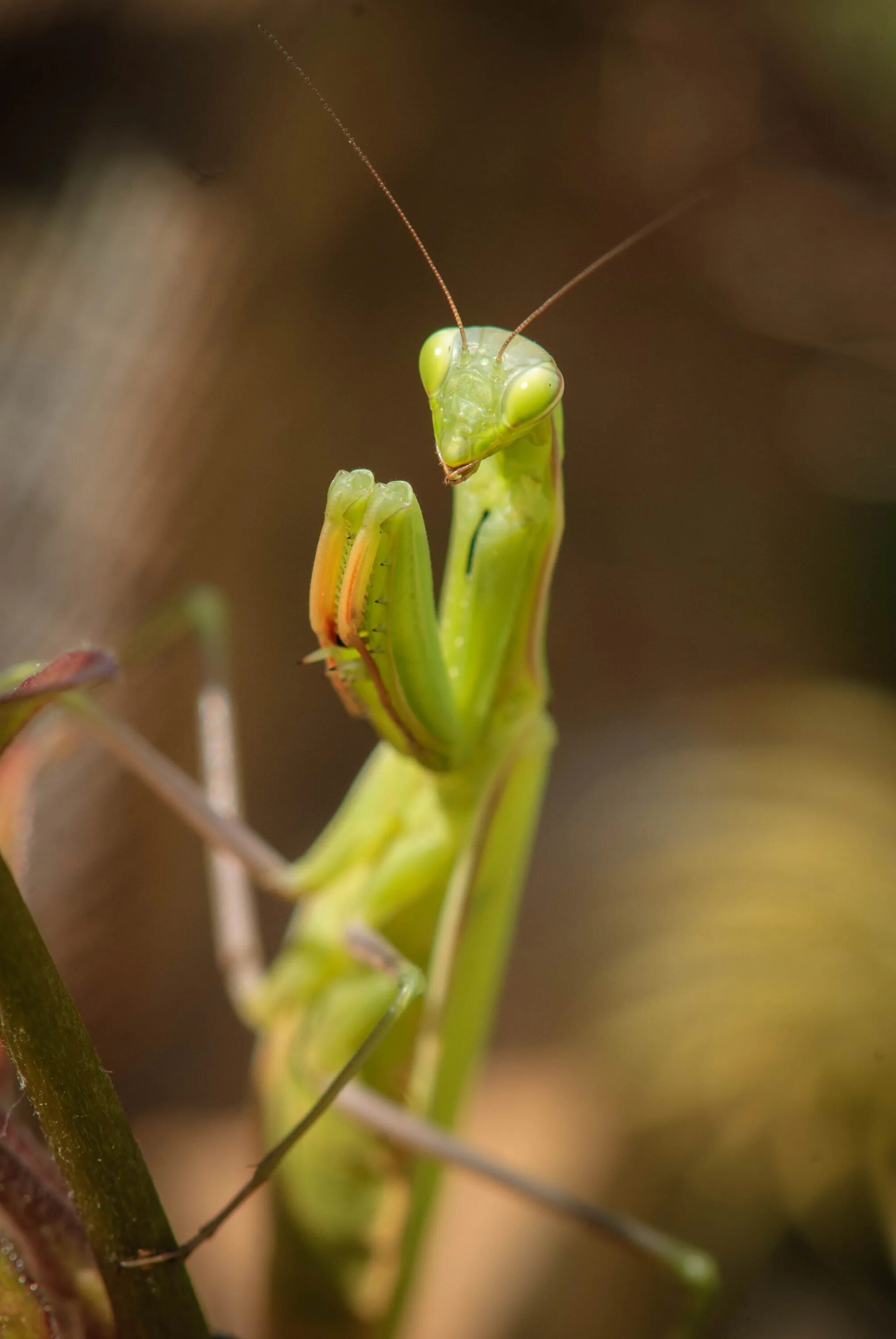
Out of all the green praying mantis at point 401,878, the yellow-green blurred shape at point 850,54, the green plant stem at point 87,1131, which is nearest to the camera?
the green plant stem at point 87,1131

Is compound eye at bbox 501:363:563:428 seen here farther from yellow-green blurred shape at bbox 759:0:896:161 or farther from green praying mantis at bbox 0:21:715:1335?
yellow-green blurred shape at bbox 759:0:896:161

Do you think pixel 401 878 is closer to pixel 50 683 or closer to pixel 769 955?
pixel 50 683

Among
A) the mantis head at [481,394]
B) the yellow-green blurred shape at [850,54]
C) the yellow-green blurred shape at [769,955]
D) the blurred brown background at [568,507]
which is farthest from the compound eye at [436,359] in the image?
the yellow-green blurred shape at [769,955]

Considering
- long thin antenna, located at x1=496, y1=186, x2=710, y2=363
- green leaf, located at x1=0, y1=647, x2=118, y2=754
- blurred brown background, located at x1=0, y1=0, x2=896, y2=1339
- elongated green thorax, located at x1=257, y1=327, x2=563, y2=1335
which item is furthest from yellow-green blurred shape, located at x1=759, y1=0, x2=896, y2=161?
green leaf, located at x1=0, y1=647, x2=118, y2=754

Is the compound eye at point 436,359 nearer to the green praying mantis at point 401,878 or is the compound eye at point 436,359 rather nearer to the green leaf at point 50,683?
the green praying mantis at point 401,878

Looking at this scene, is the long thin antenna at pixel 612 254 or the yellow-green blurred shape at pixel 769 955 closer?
the long thin antenna at pixel 612 254

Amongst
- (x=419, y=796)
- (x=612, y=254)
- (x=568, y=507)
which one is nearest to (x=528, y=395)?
(x=612, y=254)
